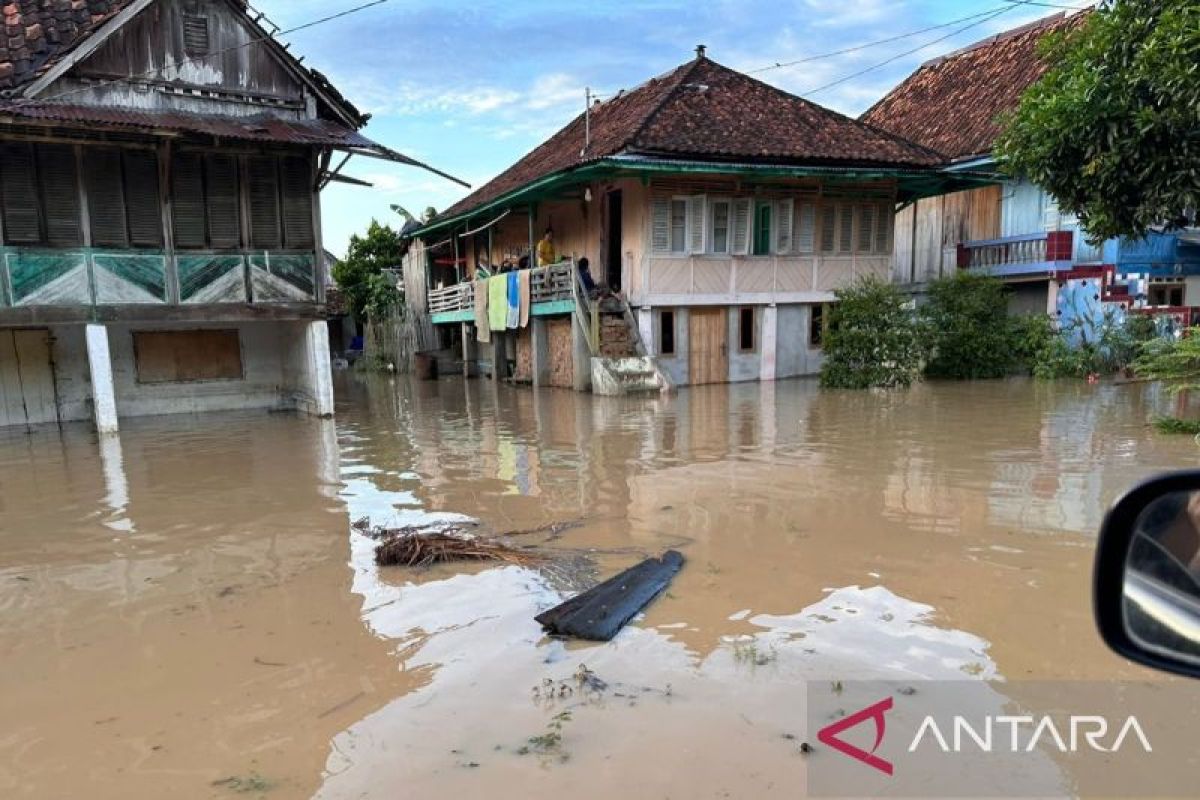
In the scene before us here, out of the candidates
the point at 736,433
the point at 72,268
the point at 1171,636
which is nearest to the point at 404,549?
the point at 1171,636

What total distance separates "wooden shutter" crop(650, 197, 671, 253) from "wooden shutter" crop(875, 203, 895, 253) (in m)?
5.90

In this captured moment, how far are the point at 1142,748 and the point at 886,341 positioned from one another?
1378 centimetres

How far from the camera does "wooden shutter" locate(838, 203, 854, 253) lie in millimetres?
19109

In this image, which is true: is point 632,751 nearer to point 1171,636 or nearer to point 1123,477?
point 1171,636

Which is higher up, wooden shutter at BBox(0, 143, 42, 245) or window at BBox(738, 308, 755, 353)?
wooden shutter at BBox(0, 143, 42, 245)

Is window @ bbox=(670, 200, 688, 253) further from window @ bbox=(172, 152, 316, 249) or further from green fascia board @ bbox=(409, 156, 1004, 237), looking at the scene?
window @ bbox=(172, 152, 316, 249)

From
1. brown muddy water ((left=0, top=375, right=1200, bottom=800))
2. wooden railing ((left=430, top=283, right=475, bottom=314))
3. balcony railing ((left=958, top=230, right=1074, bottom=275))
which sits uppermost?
balcony railing ((left=958, top=230, right=1074, bottom=275))

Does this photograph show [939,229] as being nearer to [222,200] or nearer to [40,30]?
[222,200]

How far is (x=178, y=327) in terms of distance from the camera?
583 inches

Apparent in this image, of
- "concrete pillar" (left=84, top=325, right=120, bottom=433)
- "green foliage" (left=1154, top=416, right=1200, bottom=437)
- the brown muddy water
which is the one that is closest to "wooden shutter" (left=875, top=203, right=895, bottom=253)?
the brown muddy water

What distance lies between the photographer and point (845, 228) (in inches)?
757

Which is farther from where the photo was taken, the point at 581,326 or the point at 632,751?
the point at 581,326

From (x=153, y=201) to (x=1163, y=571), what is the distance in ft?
49.6

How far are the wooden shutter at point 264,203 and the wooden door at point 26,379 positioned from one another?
405 cm
